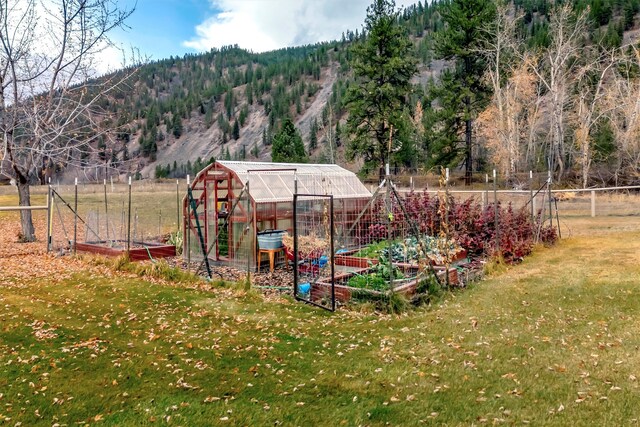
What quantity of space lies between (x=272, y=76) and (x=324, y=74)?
16.4m

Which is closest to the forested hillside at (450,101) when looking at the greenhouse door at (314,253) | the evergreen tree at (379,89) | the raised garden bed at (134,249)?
the evergreen tree at (379,89)

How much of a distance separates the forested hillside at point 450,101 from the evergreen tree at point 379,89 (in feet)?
2.32

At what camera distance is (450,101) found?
111ft

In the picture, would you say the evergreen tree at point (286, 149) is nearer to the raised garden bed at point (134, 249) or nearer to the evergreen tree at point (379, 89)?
the evergreen tree at point (379, 89)

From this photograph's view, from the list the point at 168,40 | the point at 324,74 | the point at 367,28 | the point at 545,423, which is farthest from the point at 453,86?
the point at 324,74

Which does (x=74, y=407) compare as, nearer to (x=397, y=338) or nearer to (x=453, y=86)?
(x=397, y=338)

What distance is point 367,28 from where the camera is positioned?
3288cm

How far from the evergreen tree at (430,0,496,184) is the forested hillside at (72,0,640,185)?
10 centimetres

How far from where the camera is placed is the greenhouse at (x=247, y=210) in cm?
1093

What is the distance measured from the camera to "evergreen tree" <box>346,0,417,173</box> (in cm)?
3194

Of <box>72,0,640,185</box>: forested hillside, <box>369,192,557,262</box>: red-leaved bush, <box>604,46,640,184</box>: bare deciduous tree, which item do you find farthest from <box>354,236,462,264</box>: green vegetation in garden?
<box>604,46,640,184</box>: bare deciduous tree

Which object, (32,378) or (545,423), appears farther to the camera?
(32,378)

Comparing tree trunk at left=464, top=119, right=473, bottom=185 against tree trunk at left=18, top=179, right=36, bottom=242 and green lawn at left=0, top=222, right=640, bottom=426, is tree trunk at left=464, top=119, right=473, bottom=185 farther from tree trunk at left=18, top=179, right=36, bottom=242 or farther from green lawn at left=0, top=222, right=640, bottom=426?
tree trunk at left=18, top=179, right=36, bottom=242

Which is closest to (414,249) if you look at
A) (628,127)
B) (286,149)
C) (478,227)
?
(478,227)
